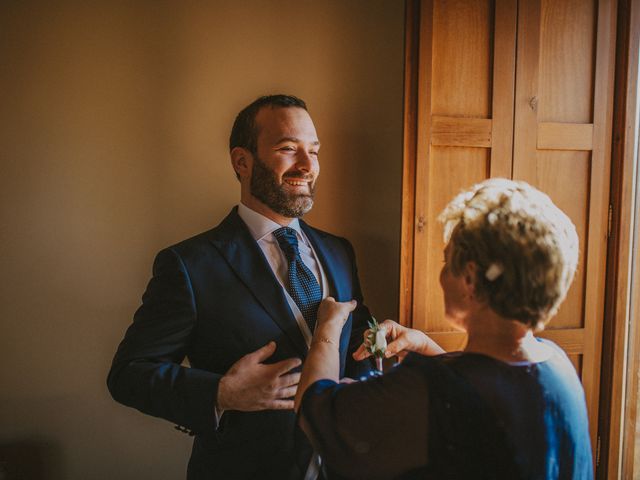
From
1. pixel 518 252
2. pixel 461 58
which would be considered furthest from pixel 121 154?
pixel 518 252

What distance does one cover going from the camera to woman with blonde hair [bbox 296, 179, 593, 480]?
2.69 ft

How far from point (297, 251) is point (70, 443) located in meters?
1.46

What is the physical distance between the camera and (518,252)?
0.85 m

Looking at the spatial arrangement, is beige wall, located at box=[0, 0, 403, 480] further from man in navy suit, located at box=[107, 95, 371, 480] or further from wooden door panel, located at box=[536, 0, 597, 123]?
wooden door panel, located at box=[536, 0, 597, 123]

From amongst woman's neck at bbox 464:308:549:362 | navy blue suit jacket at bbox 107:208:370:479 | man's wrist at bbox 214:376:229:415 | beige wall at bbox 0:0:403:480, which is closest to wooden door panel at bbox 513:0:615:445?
beige wall at bbox 0:0:403:480

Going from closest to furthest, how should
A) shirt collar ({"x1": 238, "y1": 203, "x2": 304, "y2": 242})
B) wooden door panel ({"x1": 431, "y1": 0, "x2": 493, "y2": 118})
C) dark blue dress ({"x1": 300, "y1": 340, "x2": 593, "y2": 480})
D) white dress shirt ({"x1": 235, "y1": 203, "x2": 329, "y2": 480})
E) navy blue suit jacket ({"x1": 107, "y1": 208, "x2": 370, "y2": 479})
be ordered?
dark blue dress ({"x1": 300, "y1": 340, "x2": 593, "y2": 480}), navy blue suit jacket ({"x1": 107, "y1": 208, "x2": 370, "y2": 479}), white dress shirt ({"x1": 235, "y1": 203, "x2": 329, "y2": 480}), shirt collar ({"x1": 238, "y1": 203, "x2": 304, "y2": 242}), wooden door panel ({"x1": 431, "y1": 0, "x2": 493, "y2": 118})

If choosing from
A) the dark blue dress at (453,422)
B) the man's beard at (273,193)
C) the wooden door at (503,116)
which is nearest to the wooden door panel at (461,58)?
the wooden door at (503,116)

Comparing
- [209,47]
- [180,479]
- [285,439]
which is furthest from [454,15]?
[180,479]

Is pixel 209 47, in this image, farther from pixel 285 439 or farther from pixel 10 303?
pixel 285 439

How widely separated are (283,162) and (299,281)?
0.40 m

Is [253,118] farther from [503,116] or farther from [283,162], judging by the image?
[503,116]

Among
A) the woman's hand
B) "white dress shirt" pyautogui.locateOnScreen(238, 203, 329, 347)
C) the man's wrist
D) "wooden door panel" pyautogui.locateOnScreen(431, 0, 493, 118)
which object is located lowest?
the man's wrist

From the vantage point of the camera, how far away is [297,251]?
4.84 feet

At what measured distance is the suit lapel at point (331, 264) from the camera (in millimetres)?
1517
